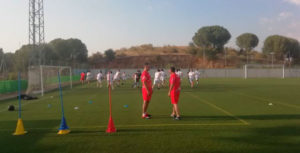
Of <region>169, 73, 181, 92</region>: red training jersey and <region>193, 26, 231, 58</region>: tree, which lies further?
<region>193, 26, 231, 58</region>: tree

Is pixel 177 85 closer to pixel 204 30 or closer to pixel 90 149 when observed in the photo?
pixel 90 149

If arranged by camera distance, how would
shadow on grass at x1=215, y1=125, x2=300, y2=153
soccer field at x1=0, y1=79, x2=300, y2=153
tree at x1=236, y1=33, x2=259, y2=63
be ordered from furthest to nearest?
1. tree at x1=236, y1=33, x2=259, y2=63
2. soccer field at x1=0, y1=79, x2=300, y2=153
3. shadow on grass at x1=215, y1=125, x2=300, y2=153

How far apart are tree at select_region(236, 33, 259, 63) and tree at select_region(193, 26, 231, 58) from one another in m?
11.1

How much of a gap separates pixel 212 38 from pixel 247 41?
62.4 ft

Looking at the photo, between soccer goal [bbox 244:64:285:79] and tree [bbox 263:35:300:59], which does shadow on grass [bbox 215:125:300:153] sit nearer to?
soccer goal [bbox 244:64:285:79]

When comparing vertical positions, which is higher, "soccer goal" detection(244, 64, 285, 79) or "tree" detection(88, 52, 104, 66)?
"tree" detection(88, 52, 104, 66)

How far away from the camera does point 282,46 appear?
87.1 m

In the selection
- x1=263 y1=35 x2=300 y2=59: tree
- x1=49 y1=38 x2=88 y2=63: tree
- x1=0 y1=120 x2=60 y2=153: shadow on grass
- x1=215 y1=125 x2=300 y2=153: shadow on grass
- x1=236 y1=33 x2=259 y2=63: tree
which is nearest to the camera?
x1=215 y1=125 x2=300 y2=153: shadow on grass

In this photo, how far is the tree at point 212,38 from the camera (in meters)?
87.8

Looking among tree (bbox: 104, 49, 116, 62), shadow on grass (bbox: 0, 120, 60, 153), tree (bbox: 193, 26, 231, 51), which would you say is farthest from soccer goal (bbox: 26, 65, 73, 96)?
tree (bbox: 193, 26, 231, 51)

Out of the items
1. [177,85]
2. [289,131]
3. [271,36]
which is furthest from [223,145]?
[271,36]

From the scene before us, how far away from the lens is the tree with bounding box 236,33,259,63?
9662 cm

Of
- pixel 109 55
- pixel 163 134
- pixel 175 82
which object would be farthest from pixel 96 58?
pixel 163 134

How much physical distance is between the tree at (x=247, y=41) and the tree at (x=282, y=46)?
230 inches
